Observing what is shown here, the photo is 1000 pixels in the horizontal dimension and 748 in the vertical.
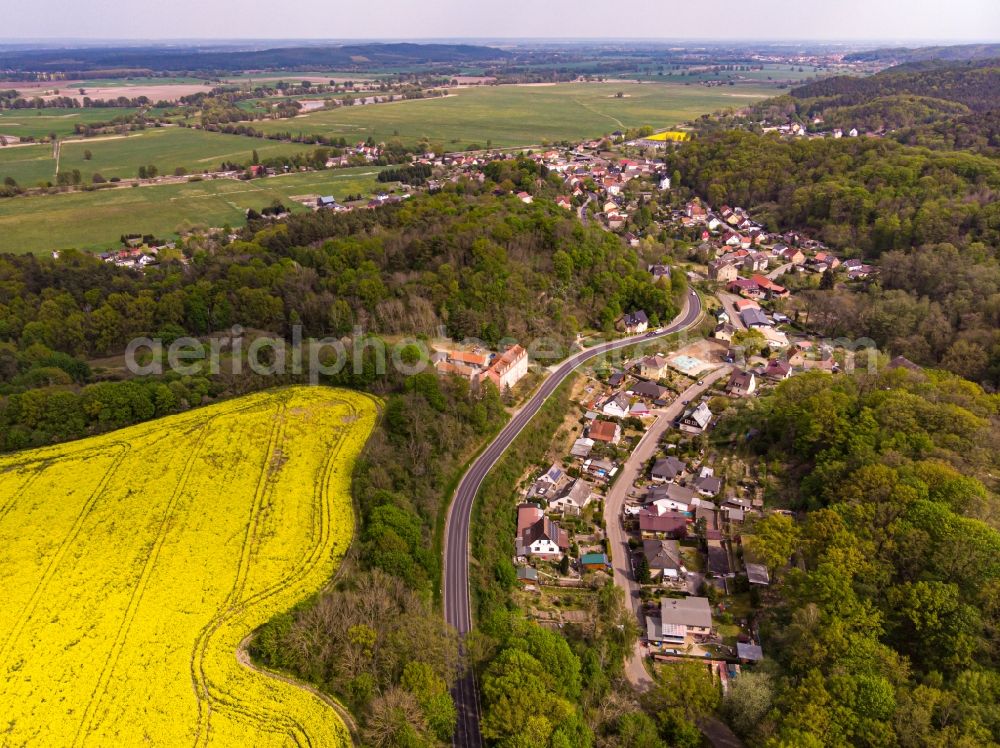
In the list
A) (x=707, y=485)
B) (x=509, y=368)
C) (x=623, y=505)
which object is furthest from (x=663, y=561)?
(x=509, y=368)

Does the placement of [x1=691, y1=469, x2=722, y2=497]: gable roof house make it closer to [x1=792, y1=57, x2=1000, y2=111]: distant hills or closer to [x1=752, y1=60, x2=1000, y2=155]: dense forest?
[x1=752, y1=60, x2=1000, y2=155]: dense forest

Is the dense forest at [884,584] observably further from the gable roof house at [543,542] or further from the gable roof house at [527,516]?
the gable roof house at [527,516]

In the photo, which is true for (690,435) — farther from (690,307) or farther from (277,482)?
(277,482)

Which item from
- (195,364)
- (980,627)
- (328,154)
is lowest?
(980,627)

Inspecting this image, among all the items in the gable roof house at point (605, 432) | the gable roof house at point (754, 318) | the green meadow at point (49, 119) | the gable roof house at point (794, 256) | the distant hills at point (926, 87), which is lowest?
the gable roof house at point (605, 432)

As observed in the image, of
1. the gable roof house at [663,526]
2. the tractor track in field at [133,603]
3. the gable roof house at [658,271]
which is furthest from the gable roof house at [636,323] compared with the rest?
the tractor track in field at [133,603]

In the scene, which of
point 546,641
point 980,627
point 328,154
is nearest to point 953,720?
point 980,627
